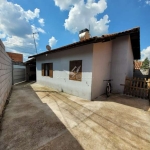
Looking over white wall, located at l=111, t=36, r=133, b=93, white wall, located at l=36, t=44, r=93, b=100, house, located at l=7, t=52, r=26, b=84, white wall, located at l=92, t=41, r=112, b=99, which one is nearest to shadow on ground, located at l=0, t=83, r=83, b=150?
white wall, located at l=36, t=44, r=93, b=100

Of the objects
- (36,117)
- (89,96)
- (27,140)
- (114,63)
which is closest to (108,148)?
(27,140)

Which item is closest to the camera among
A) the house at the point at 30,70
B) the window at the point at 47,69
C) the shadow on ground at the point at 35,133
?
the shadow on ground at the point at 35,133

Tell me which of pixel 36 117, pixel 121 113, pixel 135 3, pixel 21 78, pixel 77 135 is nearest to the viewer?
pixel 77 135

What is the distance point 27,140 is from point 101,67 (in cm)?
515

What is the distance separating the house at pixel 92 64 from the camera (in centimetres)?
536

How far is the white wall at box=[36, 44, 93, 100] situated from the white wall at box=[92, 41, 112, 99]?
13.0 inches

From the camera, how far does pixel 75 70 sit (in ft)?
20.4

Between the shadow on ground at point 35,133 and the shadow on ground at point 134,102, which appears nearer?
the shadow on ground at point 35,133

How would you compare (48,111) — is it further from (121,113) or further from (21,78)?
(21,78)

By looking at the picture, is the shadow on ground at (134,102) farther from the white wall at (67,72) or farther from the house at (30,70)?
the house at (30,70)

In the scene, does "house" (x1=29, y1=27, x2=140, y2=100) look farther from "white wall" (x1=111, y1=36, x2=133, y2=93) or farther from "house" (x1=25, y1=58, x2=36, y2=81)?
"house" (x1=25, y1=58, x2=36, y2=81)

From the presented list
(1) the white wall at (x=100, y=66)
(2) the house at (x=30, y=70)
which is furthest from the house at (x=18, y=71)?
(1) the white wall at (x=100, y=66)

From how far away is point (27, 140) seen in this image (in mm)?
2291

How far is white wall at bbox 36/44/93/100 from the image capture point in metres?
5.42
